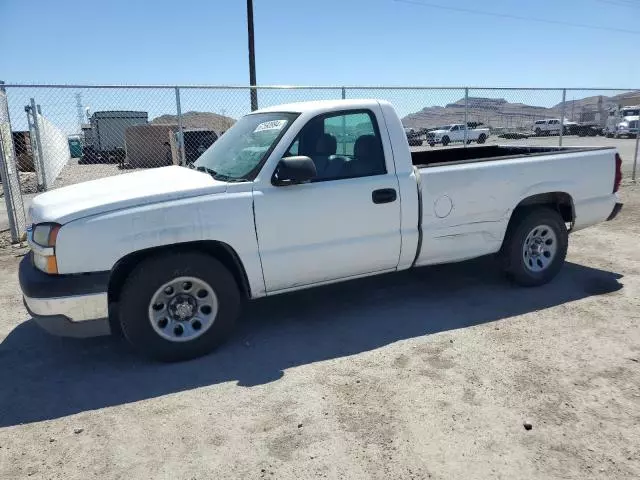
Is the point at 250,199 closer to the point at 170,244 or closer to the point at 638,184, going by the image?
the point at 170,244

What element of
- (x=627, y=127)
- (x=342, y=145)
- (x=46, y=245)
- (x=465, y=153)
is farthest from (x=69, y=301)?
(x=627, y=127)

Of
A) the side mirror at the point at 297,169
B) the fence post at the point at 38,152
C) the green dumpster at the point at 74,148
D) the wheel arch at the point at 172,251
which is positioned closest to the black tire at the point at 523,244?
the side mirror at the point at 297,169

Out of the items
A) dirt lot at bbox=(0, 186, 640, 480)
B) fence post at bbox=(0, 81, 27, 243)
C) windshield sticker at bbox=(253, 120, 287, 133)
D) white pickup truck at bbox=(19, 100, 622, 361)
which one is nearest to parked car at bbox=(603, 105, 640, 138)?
white pickup truck at bbox=(19, 100, 622, 361)

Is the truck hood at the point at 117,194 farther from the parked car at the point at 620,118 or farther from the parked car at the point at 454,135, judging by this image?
the parked car at the point at 620,118

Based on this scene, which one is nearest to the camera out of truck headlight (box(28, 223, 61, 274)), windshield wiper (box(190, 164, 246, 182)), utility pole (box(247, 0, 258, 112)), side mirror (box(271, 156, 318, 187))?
truck headlight (box(28, 223, 61, 274))

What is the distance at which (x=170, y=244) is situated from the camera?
3.69 meters

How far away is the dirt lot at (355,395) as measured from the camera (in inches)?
107

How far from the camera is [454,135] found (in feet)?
98.5

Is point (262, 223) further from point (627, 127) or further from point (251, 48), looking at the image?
point (627, 127)

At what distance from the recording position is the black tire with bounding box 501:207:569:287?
5.10 m

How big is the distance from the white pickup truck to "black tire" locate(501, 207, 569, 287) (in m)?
0.01

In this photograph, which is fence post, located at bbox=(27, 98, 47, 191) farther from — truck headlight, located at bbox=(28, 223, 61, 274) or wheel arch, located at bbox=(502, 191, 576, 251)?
wheel arch, located at bbox=(502, 191, 576, 251)

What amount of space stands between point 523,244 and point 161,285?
3.49 m

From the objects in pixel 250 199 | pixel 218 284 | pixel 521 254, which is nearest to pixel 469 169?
pixel 521 254
